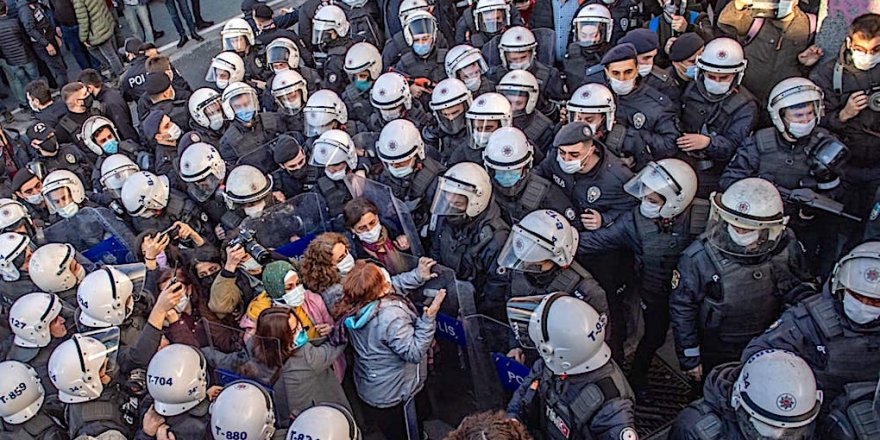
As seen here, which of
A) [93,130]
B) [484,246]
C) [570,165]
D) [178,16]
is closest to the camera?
[484,246]

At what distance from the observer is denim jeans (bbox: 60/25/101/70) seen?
40.4 feet

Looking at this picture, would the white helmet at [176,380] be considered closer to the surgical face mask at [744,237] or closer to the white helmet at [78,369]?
the white helmet at [78,369]

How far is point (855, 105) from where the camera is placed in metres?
5.75

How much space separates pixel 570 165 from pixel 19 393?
12.8ft

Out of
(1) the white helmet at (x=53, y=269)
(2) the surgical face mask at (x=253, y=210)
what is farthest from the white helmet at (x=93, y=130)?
(2) the surgical face mask at (x=253, y=210)

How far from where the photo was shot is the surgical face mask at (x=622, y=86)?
664 centimetres

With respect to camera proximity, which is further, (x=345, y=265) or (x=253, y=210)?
(x=253, y=210)

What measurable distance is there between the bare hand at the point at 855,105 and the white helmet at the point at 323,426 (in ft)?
14.4

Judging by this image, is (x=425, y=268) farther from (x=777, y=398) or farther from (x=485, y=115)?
(x=777, y=398)

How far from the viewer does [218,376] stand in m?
4.87

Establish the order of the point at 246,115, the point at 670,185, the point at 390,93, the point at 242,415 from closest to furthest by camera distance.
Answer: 1. the point at 242,415
2. the point at 670,185
3. the point at 390,93
4. the point at 246,115

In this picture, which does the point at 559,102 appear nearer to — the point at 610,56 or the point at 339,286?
the point at 610,56

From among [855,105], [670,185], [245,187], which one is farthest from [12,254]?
[855,105]

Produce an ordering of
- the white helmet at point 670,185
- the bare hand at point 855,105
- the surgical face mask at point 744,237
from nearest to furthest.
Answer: the surgical face mask at point 744,237 < the white helmet at point 670,185 < the bare hand at point 855,105
